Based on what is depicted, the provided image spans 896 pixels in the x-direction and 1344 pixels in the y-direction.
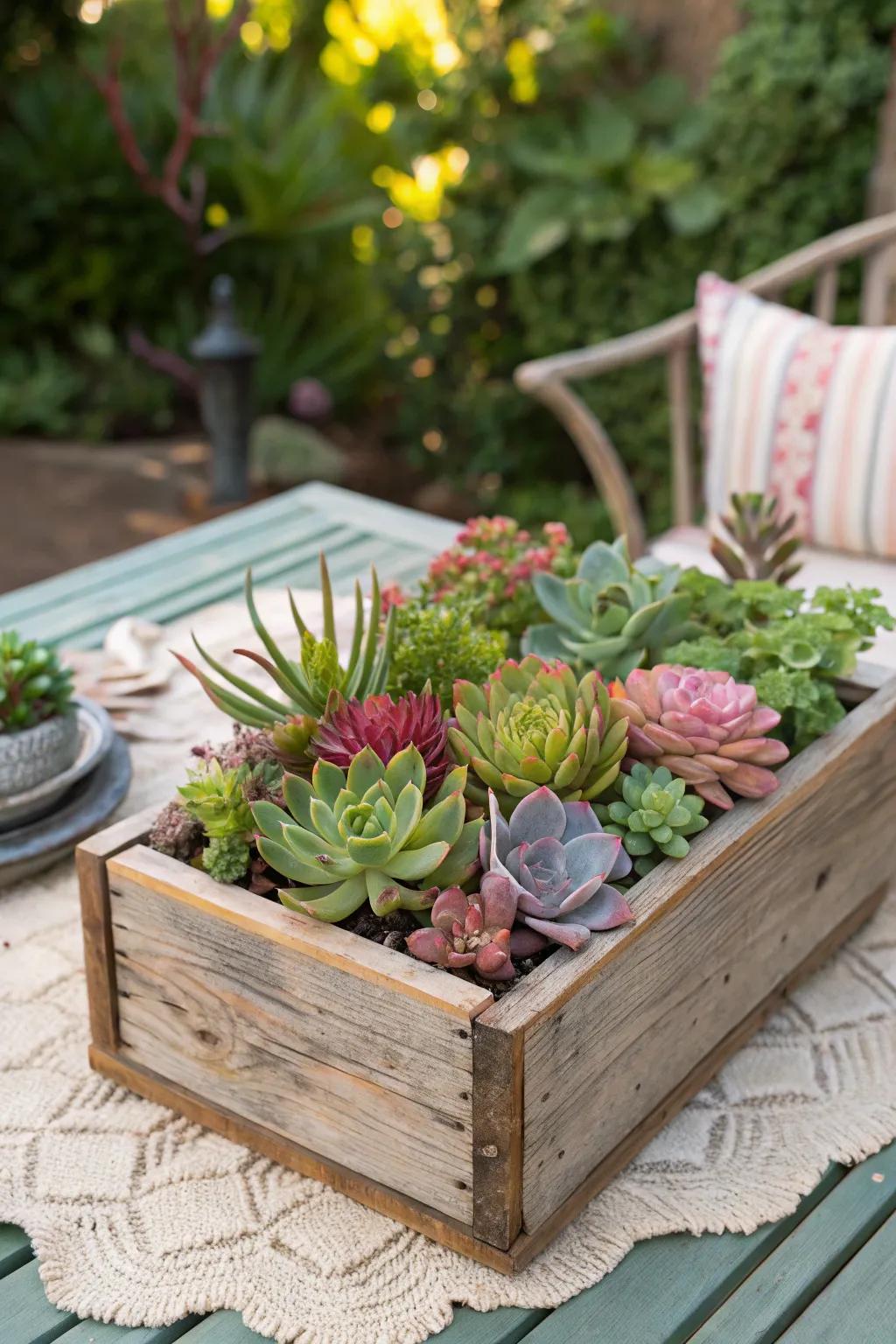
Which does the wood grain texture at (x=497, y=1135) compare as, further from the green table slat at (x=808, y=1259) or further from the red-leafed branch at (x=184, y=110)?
the red-leafed branch at (x=184, y=110)

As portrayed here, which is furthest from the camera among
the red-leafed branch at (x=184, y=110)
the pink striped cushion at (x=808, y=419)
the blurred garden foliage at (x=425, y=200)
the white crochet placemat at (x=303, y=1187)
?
the red-leafed branch at (x=184, y=110)

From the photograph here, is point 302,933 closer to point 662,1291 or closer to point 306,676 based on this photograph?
point 306,676

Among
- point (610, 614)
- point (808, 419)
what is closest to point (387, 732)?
point (610, 614)

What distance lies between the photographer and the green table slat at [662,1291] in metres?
1.13

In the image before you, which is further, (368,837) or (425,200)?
(425,200)

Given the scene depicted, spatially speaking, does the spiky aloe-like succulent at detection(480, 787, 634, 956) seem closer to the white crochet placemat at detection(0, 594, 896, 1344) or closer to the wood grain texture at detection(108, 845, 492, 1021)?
the wood grain texture at detection(108, 845, 492, 1021)

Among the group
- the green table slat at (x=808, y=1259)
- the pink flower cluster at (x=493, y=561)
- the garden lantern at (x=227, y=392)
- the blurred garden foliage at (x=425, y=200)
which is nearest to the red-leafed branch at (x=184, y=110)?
the blurred garden foliage at (x=425, y=200)

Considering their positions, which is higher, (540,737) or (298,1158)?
(540,737)

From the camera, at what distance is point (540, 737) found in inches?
48.1

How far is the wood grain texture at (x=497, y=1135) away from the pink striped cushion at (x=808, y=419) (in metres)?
1.36

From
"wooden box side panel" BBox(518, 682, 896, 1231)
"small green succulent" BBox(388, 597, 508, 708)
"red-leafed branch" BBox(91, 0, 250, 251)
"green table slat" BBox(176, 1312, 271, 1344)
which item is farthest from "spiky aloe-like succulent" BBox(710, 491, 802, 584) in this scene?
"red-leafed branch" BBox(91, 0, 250, 251)

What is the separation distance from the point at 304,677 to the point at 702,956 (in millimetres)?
437

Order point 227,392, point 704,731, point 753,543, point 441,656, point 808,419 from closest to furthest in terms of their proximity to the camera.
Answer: point 704,731, point 441,656, point 753,543, point 808,419, point 227,392

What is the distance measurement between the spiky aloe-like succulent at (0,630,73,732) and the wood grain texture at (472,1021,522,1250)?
730mm
